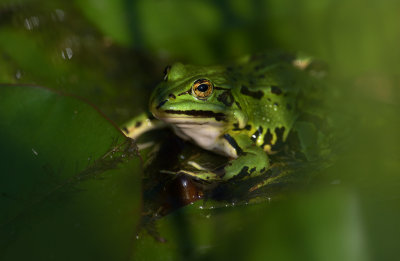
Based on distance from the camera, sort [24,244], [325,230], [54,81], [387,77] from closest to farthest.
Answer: [325,230] → [24,244] → [54,81] → [387,77]

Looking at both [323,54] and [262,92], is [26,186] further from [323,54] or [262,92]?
[323,54]

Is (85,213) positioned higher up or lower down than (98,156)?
lower down

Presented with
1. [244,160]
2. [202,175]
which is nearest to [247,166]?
[244,160]

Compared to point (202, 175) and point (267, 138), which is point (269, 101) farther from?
point (202, 175)

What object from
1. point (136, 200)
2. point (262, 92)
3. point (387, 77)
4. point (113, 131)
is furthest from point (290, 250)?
point (387, 77)

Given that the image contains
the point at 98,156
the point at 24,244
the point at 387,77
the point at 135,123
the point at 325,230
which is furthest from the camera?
the point at 387,77

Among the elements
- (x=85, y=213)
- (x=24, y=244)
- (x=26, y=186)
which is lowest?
(x=24, y=244)

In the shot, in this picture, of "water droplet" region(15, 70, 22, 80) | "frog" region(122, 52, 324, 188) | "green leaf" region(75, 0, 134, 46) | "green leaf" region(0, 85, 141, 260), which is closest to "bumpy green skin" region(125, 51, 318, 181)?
"frog" region(122, 52, 324, 188)
